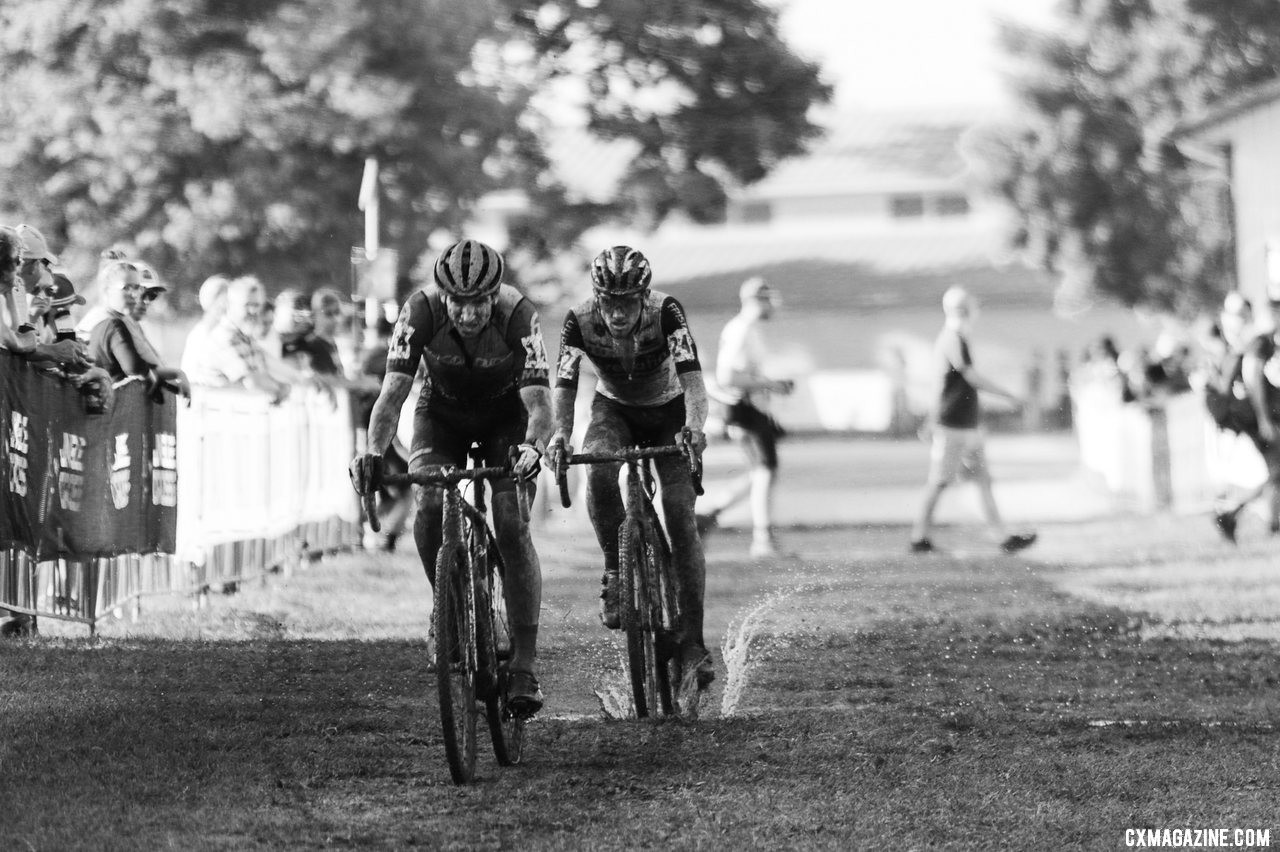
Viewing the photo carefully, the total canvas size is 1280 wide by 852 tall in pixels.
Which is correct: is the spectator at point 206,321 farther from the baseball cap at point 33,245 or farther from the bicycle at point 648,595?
the bicycle at point 648,595

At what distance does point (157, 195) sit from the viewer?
113ft

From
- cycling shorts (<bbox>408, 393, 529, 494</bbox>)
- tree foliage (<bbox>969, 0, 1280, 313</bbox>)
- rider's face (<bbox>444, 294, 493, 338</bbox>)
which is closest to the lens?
rider's face (<bbox>444, 294, 493, 338</bbox>)

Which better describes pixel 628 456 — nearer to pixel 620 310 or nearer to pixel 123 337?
pixel 620 310

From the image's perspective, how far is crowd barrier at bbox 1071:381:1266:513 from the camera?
21.1m

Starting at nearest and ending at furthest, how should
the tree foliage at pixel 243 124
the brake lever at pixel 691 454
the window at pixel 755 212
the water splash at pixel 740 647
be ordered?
the brake lever at pixel 691 454 → the water splash at pixel 740 647 → the tree foliage at pixel 243 124 → the window at pixel 755 212

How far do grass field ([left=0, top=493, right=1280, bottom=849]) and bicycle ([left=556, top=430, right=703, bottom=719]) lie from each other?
213mm

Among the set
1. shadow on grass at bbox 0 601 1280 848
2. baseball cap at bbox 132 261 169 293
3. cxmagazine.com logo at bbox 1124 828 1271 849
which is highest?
baseball cap at bbox 132 261 169 293

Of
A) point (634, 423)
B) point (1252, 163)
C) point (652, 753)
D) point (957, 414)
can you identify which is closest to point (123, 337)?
point (634, 423)

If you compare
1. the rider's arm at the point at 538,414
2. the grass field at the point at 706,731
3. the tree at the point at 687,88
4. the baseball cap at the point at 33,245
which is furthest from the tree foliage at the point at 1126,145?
the rider's arm at the point at 538,414

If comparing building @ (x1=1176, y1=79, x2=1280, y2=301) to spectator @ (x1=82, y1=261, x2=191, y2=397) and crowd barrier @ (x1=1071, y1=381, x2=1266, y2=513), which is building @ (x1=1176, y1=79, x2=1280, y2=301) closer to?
crowd barrier @ (x1=1071, y1=381, x2=1266, y2=513)

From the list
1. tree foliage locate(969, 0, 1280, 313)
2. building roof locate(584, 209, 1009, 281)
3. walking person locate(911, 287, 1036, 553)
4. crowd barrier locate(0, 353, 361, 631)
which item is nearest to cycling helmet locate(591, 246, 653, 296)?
crowd barrier locate(0, 353, 361, 631)

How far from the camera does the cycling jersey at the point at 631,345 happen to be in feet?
30.3

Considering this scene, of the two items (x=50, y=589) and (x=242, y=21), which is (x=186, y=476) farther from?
(x=242, y=21)

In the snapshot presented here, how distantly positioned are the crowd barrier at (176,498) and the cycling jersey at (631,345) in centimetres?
258
